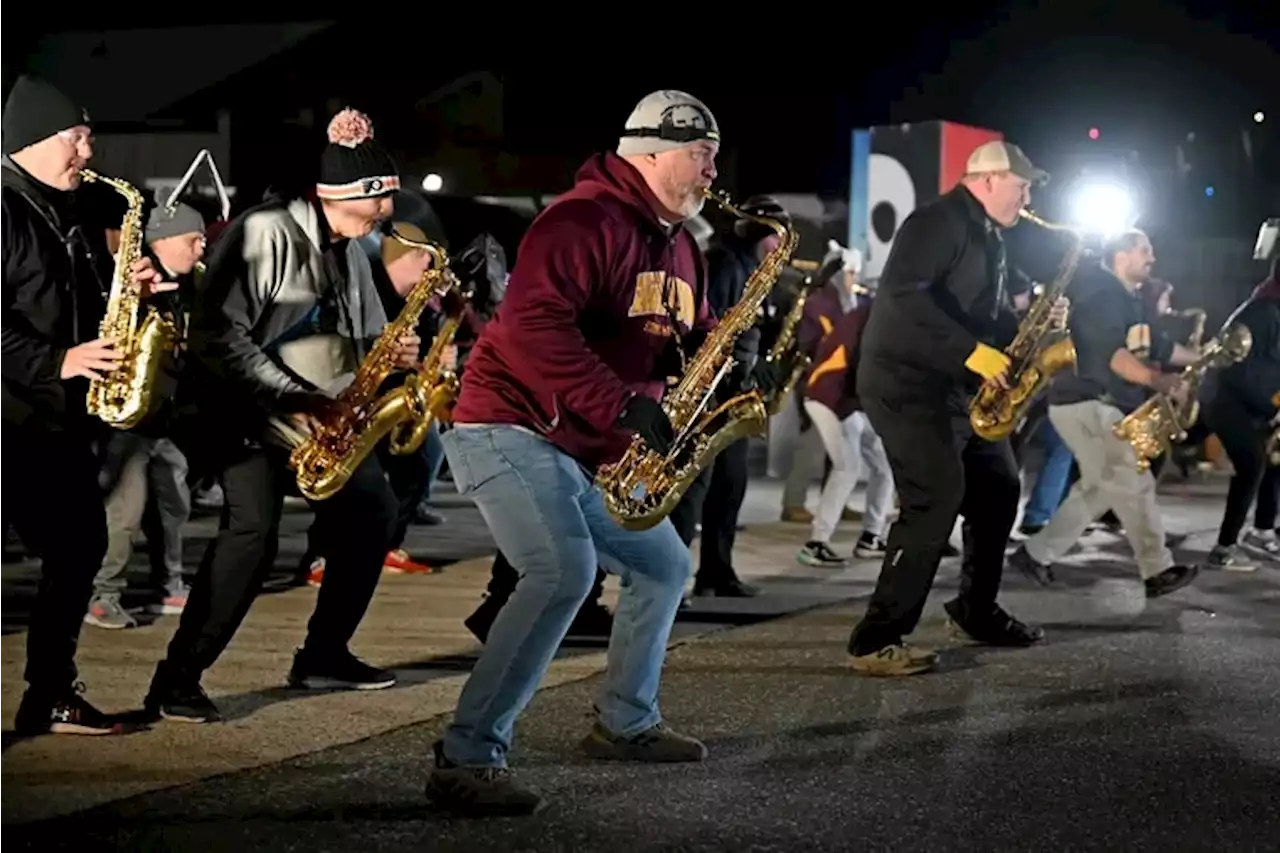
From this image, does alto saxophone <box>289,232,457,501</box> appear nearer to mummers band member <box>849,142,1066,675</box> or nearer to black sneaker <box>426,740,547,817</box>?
black sneaker <box>426,740,547,817</box>

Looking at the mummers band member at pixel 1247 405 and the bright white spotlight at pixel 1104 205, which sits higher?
the bright white spotlight at pixel 1104 205

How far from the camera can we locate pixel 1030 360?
8.61m

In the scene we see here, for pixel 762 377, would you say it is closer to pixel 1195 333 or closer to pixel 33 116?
pixel 33 116

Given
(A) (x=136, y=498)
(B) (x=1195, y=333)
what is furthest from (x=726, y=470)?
(B) (x=1195, y=333)

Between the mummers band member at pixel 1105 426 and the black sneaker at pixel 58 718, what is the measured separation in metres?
5.68

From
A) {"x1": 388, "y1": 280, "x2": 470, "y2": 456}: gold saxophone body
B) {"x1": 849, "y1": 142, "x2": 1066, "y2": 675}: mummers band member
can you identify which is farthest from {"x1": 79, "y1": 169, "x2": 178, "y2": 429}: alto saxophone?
{"x1": 849, "y1": 142, "x2": 1066, "y2": 675}: mummers band member

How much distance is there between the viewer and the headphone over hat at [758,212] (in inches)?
319

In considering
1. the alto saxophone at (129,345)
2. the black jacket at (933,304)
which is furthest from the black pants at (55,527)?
the black jacket at (933,304)

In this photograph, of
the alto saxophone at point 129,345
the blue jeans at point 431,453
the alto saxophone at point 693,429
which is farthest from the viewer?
the blue jeans at point 431,453

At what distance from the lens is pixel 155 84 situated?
17.4m

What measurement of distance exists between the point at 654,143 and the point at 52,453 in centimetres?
216

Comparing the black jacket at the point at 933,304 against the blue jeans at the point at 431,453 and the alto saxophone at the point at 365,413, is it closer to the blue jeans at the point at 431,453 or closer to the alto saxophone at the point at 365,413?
the alto saxophone at the point at 365,413

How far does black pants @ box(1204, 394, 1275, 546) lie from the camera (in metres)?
11.0

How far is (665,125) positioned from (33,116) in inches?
80.4
